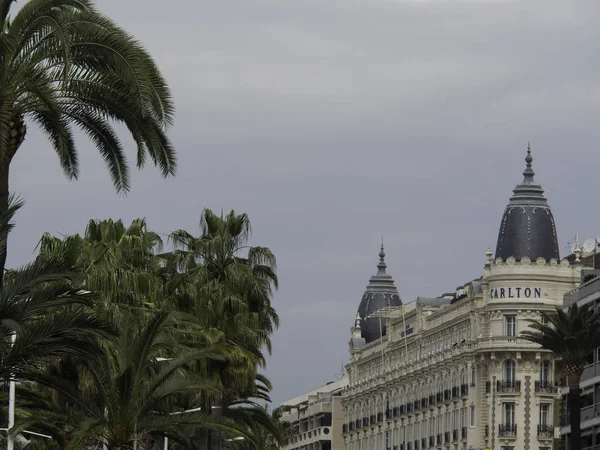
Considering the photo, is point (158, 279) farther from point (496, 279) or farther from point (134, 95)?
point (496, 279)

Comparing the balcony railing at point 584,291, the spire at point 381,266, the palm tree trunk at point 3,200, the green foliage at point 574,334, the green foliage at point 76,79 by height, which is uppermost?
the spire at point 381,266

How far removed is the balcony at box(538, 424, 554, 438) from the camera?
124 metres

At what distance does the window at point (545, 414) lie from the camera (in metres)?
125

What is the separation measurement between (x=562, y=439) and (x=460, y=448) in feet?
61.4

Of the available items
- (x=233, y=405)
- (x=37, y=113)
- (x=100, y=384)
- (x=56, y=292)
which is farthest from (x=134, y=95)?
(x=233, y=405)

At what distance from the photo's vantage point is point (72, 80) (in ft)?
124

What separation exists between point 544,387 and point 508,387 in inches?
102

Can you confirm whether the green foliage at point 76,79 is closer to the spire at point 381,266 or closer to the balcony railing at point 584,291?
the balcony railing at point 584,291

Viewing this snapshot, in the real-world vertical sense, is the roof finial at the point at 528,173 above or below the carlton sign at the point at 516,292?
above

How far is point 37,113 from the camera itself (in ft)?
127

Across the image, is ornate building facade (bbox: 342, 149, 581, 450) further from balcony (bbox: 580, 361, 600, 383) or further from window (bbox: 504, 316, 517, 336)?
balcony (bbox: 580, 361, 600, 383)

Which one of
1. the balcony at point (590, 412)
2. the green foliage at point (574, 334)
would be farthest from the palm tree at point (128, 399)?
the balcony at point (590, 412)

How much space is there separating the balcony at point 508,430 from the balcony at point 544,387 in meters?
3.10

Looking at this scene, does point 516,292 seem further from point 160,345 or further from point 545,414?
point 160,345
